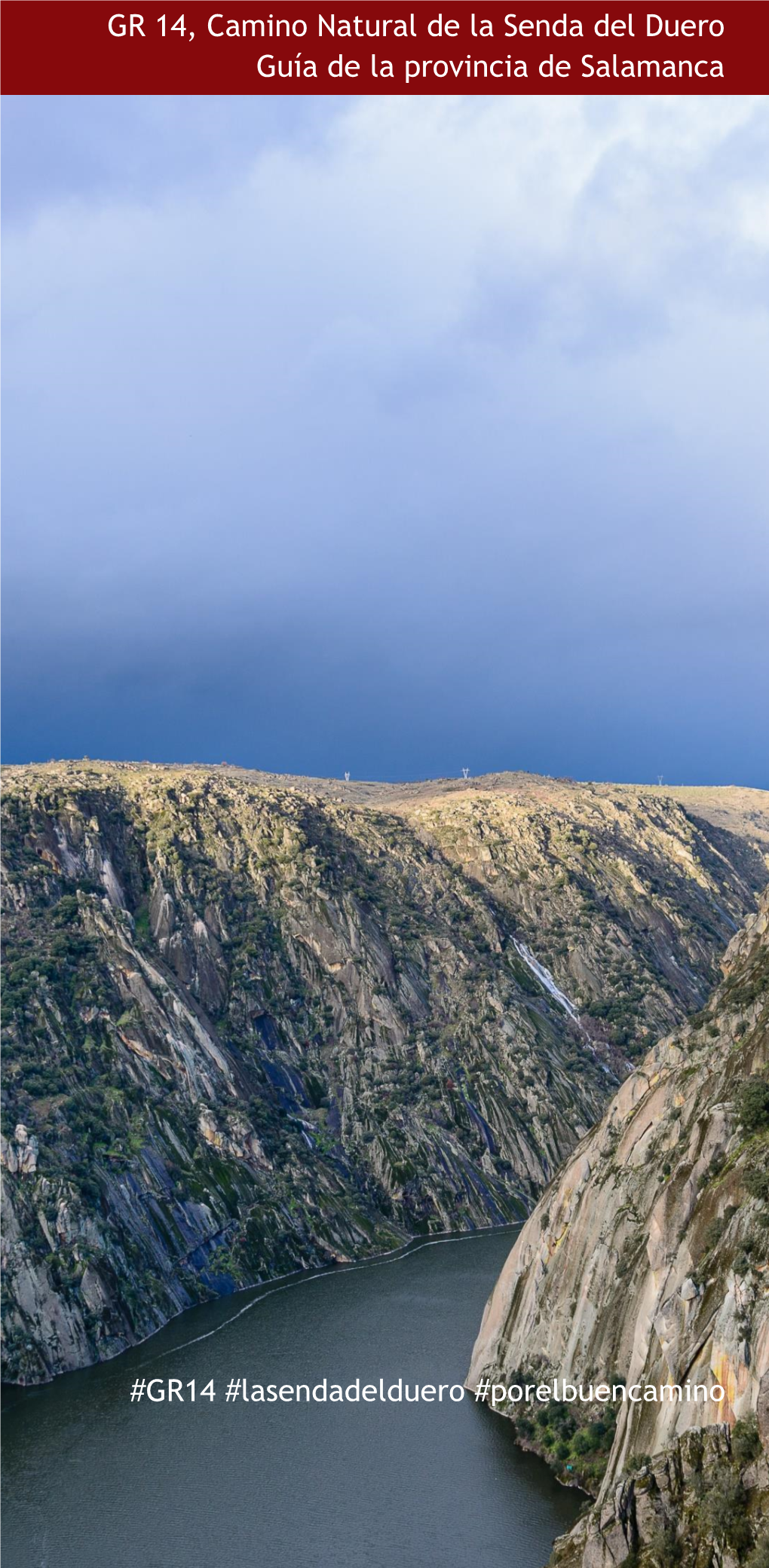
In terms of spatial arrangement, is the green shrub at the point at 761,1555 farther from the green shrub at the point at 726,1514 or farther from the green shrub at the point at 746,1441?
the green shrub at the point at 746,1441

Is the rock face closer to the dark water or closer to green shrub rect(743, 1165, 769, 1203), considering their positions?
green shrub rect(743, 1165, 769, 1203)

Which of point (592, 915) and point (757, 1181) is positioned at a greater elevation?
point (592, 915)

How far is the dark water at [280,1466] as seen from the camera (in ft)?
186

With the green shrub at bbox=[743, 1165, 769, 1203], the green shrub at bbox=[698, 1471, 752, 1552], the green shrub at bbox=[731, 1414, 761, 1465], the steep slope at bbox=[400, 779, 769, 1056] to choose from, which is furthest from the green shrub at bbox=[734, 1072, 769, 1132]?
the steep slope at bbox=[400, 779, 769, 1056]

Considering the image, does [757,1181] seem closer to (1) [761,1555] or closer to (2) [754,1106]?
(2) [754,1106]

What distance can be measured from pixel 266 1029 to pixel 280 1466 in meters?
74.1

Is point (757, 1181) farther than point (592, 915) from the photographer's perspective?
No

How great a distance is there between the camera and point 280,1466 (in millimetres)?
66000

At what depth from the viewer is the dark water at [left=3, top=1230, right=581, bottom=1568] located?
186ft

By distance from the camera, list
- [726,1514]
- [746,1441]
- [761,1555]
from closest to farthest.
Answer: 1. [761,1555]
2. [726,1514]
3. [746,1441]

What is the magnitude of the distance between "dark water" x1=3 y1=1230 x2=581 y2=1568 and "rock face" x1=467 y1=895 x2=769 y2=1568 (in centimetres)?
396

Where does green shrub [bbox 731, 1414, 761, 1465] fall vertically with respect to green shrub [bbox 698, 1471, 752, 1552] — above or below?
above

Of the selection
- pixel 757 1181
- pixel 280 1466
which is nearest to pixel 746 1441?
pixel 757 1181

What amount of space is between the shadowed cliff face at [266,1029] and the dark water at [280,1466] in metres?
8.48
